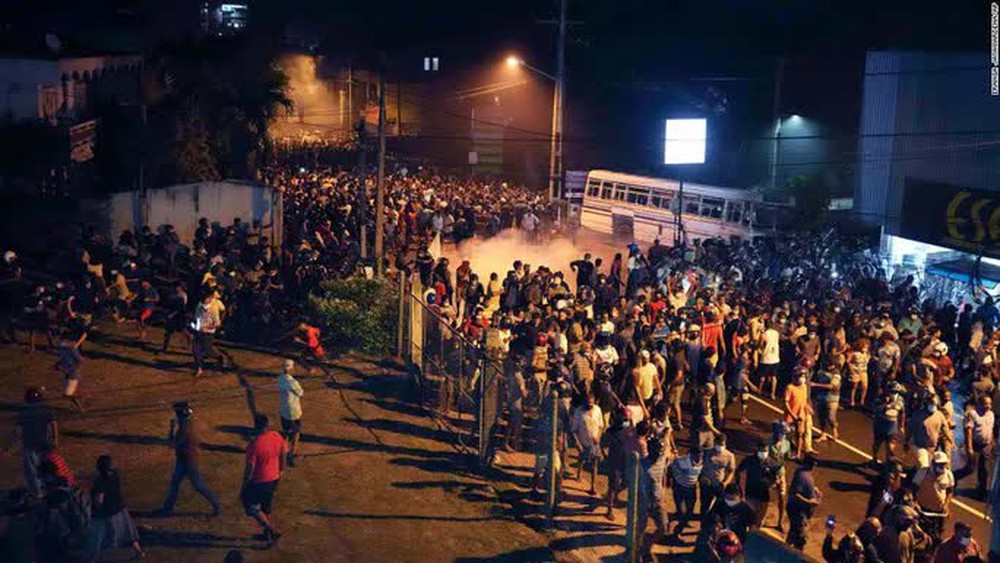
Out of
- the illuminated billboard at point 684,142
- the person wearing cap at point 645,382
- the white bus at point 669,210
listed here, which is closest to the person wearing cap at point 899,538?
the person wearing cap at point 645,382

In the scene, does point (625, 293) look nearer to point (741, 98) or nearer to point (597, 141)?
point (597, 141)

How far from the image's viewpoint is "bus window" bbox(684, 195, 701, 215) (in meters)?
33.2

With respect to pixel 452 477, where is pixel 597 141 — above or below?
above

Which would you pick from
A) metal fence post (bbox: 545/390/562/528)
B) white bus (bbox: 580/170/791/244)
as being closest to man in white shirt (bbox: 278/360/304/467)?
metal fence post (bbox: 545/390/562/528)

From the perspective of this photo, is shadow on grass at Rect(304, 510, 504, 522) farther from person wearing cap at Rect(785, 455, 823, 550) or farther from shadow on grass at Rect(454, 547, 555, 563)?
person wearing cap at Rect(785, 455, 823, 550)

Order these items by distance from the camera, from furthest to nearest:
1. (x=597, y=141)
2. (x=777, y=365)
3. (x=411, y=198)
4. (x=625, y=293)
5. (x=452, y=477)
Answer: (x=597, y=141) < (x=411, y=198) < (x=625, y=293) < (x=777, y=365) < (x=452, y=477)

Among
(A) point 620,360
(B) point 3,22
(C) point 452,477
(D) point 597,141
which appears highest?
(B) point 3,22

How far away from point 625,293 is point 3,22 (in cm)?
3041

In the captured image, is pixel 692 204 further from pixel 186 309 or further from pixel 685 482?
pixel 685 482

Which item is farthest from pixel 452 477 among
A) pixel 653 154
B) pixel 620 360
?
pixel 653 154

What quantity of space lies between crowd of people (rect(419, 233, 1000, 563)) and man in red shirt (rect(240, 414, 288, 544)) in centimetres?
326

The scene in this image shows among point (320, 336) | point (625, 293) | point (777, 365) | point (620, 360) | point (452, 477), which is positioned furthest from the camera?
point (625, 293)

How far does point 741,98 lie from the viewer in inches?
2071

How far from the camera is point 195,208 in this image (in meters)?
28.0
